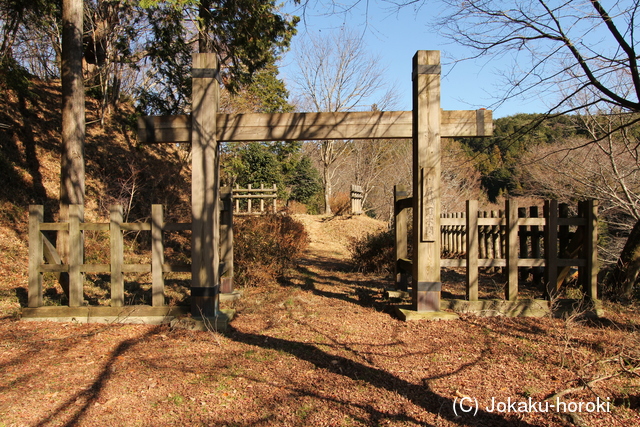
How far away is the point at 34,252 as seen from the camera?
211 inches

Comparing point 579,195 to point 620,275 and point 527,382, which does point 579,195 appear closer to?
point 620,275

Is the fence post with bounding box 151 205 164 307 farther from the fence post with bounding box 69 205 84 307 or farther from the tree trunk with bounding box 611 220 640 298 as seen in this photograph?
the tree trunk with bounding box 611 220 640 298

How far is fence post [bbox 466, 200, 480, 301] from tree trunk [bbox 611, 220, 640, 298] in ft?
7.96

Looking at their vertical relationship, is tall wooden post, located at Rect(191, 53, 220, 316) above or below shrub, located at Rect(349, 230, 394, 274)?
above

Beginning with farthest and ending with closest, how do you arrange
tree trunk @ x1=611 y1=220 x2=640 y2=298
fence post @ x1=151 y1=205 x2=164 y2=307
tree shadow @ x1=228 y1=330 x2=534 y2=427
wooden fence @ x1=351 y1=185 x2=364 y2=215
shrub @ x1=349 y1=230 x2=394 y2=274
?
1. wooden fence @ x1=351 y1=185 x2=364 y2=215
2. shrub @ x1=349 y1=230 x2=394 y2=274
3. tree trunk @ x1=611 y1=220 x2=640 y2=298
4. fence post @ x1=151 y1=205 x2=164 y2=307
5. tree shadow @ x1=228 y1=330 x2=534 y2=427

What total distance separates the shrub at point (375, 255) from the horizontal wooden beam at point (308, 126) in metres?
4.61

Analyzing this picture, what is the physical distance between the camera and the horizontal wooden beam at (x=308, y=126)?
5422 millimetres

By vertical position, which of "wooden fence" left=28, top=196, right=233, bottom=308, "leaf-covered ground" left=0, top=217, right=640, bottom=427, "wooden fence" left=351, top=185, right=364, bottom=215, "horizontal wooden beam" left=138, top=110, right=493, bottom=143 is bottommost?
"leaf-covered ground" left=0, top=217, right=640, bottom=427

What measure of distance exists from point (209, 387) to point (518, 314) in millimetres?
4003

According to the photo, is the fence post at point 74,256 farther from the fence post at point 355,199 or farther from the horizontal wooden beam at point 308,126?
the fence post at point 355,199

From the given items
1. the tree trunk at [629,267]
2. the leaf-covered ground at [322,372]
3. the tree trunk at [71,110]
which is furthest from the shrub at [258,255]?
the tree trunk at [629,267]

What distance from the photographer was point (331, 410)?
3.04 m

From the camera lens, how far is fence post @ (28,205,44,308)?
211 inches

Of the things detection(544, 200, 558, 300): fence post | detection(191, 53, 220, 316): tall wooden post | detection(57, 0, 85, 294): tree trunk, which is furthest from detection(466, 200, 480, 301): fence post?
detection(57, 0, 85, 294): tree trunk
